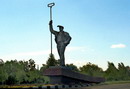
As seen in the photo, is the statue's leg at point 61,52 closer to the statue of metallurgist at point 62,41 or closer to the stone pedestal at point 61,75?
the statue of metallurgist at point 62,41

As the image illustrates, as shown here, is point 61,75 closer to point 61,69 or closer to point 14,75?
point 61,69

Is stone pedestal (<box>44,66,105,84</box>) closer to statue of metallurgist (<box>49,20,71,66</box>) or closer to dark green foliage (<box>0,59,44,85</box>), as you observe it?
statue of metallurgist (<box>49,20,71,66</box>)

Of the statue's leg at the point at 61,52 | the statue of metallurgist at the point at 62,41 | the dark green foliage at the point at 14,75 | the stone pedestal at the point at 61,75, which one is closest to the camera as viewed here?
the stone pedestal at the point at 61,75

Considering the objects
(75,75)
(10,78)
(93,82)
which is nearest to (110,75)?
(10,78)

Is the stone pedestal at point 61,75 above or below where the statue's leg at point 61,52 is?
below

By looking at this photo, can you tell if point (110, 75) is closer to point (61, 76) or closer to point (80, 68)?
point (80, 68)

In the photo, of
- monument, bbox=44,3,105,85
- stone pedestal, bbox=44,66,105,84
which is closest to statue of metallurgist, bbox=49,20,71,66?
monument, bbox=44,3,105,85

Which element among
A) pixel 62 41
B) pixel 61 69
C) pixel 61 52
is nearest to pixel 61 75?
pixel 61 69

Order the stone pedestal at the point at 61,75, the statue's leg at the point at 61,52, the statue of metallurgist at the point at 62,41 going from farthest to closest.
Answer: the statue of metallurgist at the point at 62,41, the statue's leg at the point at 61,52, the stone pedestal at the point at 61,75

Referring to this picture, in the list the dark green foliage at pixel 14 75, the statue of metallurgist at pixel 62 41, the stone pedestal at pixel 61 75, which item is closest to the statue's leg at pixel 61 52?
the statue of metallurgist at pixel 62 41

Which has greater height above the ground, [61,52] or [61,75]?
[61,52]

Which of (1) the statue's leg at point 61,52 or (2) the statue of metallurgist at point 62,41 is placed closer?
(1) the statue's leg at point 61,52

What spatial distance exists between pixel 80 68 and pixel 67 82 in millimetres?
55260

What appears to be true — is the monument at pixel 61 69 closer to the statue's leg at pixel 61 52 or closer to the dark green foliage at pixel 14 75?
the statue's leg at pixel 61 52
